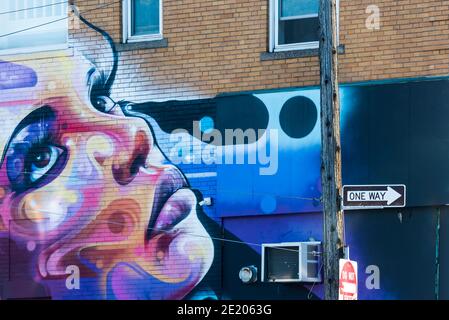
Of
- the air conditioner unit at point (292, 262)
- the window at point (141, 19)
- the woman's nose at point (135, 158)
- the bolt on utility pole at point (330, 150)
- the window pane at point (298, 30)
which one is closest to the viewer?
the bolt on utility pole at point (330, 150)

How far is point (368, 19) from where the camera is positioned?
55.2ft

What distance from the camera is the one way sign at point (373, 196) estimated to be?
1306 cm

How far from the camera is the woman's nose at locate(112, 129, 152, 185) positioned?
18047 millimetres

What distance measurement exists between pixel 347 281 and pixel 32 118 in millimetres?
7910

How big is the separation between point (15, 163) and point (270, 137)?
15.3 ft

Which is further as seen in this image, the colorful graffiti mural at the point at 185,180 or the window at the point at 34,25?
the window at the point at 34,25

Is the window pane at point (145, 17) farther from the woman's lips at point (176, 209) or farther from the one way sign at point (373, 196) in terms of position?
the one way sign at point (373, 196)

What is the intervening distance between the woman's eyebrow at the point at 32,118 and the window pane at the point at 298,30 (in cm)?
425

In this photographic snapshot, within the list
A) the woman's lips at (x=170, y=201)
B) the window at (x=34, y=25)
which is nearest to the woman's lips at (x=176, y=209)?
→ the woman's lips at (x=170, y=201)

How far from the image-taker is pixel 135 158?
59.4 ft
